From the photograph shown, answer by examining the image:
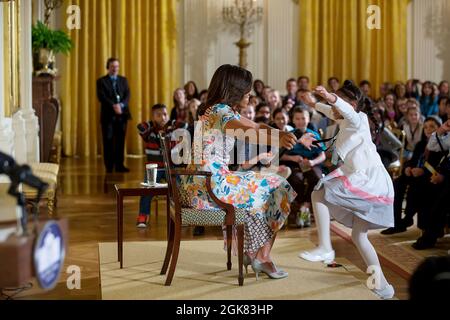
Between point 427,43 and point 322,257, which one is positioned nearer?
point 322,257

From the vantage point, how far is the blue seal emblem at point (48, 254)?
236 cm

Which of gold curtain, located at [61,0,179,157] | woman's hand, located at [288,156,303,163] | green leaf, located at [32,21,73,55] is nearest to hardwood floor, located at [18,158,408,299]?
woman's hand, located at [288,156,303,163]

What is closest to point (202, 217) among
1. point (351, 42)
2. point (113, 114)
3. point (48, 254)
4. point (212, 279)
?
point (212, 279)

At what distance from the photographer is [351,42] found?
14.5 m

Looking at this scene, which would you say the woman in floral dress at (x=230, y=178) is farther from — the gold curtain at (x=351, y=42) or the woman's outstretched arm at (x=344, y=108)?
the gold curtain at (x=351, y=42)

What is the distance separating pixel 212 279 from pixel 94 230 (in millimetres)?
2032

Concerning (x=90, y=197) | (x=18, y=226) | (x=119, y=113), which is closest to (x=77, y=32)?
(x=119, y=113)

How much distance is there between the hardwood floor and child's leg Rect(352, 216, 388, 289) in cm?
20

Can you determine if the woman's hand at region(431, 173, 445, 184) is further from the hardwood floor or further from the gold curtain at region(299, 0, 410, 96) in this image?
the gold curtain at region(299, 0, 410, 96)

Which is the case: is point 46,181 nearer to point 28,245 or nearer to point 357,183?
point 357,183

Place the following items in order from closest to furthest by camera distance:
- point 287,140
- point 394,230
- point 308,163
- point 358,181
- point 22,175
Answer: point 22,175 → point 287,140 → point 358,181 → point 394,230 → point 308,163

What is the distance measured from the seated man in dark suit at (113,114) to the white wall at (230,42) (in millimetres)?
3057
